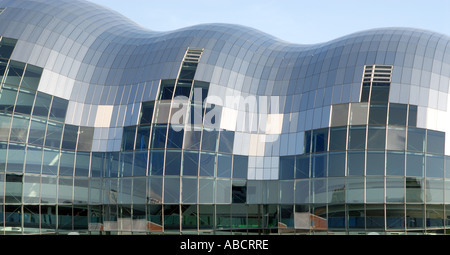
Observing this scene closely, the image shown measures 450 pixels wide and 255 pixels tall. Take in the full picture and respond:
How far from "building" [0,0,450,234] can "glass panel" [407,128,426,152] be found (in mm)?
94

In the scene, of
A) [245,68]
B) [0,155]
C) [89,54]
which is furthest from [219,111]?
[0,155]

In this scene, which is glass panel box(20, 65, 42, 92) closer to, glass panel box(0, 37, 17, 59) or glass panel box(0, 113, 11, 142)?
glass panel box(0, 37, 17, 59)

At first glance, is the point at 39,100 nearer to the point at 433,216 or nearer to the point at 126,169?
the point at 126,169

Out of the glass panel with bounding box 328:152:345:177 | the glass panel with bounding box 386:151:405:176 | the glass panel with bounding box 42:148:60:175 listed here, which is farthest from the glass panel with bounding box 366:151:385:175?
the glass panel with bounding box 42:148:60:175

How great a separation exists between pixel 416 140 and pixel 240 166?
1699 centimetres

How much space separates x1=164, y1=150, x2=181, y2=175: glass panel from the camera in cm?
5422

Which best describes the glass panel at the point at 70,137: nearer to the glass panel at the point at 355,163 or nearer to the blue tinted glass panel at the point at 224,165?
the blue tinted glass panel at the point at 224,165

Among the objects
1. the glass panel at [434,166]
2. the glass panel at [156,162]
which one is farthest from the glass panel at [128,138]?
the glass panel at [434,166]

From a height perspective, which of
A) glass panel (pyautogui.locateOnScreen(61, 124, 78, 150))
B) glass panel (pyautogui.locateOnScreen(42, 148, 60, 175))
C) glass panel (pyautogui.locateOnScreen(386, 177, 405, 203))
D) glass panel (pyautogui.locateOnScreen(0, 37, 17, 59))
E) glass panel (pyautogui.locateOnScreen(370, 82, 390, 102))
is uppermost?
glass panel (pyautogui.locateOnScreen(0, 37, 17, 59))

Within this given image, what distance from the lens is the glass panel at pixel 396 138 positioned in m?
52.2

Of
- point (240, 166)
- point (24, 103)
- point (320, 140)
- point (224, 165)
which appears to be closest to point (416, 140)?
point (320, 140)

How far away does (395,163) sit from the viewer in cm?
5188

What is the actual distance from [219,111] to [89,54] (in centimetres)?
1667

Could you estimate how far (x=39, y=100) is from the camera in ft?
185
